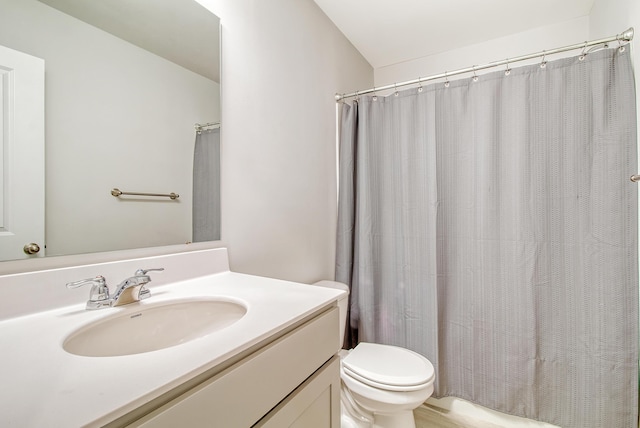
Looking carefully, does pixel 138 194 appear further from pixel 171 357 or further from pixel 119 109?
pixel 171 357

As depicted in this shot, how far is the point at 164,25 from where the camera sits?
98 centimetres

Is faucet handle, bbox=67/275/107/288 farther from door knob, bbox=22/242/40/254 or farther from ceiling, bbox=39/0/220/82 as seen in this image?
ceiling, bbox=39/0/220/82

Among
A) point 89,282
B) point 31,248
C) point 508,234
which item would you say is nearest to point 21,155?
point 31,248

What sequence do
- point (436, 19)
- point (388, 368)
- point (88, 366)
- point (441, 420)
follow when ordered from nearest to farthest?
point (88, 366) → point (388, 368) → point (441, 420) → point (436, 19)

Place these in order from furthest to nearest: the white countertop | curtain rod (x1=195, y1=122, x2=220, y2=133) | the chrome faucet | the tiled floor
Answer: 1. the tiled floor
2. curtain rod (x1=195, y1=122, x2=220, y2=133)
3. the chrome faucet
4. the white countertop

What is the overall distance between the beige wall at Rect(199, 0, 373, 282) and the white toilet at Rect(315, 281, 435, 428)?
477 mm

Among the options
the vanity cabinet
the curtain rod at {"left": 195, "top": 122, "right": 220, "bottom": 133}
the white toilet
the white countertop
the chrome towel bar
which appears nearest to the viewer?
the white countertop

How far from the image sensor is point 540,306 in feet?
4.65

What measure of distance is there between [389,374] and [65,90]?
1503 millimetres

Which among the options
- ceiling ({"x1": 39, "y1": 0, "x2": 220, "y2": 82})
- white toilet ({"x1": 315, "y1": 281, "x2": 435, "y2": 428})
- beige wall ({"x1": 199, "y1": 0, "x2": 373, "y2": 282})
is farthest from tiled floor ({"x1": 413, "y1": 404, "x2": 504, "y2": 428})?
ceiling ({"x1": 39, "y1": 0, "x2": 220, "y2": 82})

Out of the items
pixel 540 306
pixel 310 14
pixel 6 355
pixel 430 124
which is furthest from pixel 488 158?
pixel 6 355

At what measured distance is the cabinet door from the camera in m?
0.61

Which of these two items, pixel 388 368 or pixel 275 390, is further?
pixel 388 368

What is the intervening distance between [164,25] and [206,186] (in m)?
0.57
